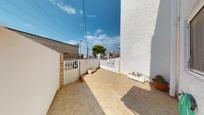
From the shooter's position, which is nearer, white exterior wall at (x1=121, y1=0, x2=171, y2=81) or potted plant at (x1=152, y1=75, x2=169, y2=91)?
potted plant at (x1=152, y1=75, x2=169, y2=91)

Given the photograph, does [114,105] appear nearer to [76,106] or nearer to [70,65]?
→ [76,106]

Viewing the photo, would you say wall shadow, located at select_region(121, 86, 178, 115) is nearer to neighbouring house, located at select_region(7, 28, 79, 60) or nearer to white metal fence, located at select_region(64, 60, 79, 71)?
white metal fence, located at select_region(64, 60, 79, 71)

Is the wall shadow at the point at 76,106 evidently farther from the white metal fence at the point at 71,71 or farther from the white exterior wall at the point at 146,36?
the white exterior wall at the point at 146,36

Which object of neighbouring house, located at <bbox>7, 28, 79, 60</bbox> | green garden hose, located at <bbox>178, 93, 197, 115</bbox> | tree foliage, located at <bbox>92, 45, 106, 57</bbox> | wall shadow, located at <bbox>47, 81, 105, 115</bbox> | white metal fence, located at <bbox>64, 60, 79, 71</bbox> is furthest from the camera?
tree foliage, located at <bbox>92, 45, 106, 57</bbox>

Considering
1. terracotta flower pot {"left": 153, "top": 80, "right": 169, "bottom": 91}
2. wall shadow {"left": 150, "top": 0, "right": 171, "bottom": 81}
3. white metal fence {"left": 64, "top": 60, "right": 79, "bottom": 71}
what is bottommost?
terracotta flower pot {"left": 153, "top": 80, "right": 169, "bottom": 91}

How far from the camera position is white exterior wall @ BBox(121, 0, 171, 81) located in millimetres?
5621

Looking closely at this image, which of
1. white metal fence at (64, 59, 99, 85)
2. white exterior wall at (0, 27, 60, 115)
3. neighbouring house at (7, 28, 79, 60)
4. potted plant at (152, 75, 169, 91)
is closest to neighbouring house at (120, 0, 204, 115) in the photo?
potted plant at (152, 75, 169, 91)

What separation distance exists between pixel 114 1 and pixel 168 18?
6601mm

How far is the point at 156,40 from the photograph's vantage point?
6.00 metres

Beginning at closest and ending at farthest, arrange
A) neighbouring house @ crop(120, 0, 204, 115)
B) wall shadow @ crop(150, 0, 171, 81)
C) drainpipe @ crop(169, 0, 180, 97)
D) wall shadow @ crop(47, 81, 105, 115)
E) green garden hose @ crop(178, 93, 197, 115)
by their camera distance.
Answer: green garden hose @ crop(178, 93, 197, 115)
wall shadow @ crop(47, 81, 105, 115)
neighbouring house @ crop(120, 0, 204, 115)
drainpipe @ crop(169, 0, 180, 97)
wall shadow @ crop(150, 0, 171, 81)

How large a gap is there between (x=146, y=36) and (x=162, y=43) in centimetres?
107

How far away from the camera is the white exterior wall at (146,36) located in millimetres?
5621

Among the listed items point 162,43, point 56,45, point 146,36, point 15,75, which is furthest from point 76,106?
point 56,45

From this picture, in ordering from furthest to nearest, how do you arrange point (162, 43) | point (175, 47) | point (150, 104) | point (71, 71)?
point (71, 71), point (162, 43), point (175, 47), point (150, 104)
